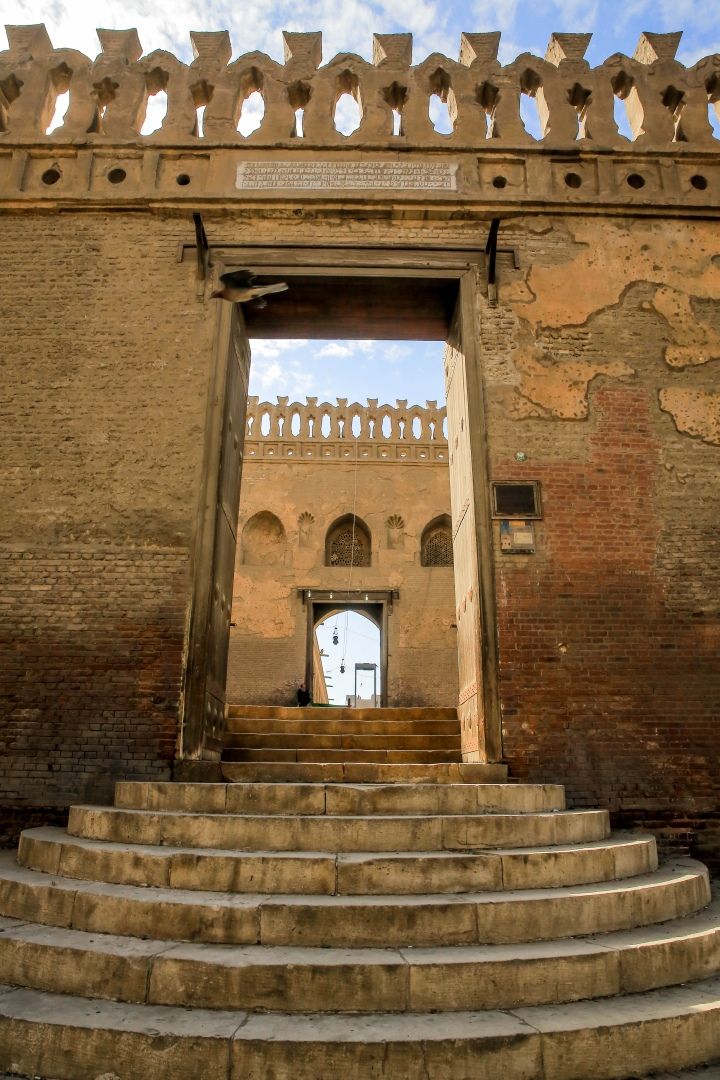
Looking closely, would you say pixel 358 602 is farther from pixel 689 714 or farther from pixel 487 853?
pixel 487 853

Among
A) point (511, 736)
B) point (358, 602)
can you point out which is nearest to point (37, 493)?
point (511, 736)

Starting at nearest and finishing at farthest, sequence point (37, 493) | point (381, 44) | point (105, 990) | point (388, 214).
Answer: point (105, 990) → point (37, 493) → point (388, 214) → point (381, 44)

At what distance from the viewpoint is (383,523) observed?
59.9 ft

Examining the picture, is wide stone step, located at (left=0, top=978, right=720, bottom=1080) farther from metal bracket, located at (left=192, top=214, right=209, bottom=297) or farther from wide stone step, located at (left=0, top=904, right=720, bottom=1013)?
metal bracket, located at (left=192, top=214, right=209, bottom=297)

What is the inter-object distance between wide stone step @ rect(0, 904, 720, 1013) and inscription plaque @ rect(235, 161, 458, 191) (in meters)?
7.56

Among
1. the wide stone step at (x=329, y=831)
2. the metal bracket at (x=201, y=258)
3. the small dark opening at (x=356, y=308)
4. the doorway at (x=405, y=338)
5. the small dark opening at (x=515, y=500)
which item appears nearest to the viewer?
the wide stone step at (x=329, y=831)

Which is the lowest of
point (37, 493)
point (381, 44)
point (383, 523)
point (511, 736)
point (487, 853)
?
point (487, 853)

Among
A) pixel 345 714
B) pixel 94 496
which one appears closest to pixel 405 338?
pixel 94 496

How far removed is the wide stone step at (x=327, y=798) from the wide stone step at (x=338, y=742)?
91.4 inches

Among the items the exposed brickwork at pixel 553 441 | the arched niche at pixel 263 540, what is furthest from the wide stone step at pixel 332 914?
the arched niche at pixel 263 540

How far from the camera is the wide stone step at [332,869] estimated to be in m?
3.72

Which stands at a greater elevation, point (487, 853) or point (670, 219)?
point (670, 219)

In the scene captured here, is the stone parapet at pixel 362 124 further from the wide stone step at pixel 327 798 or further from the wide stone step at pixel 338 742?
the wide stone step at pixel 327 798

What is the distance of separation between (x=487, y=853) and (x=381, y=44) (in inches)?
→ 367
